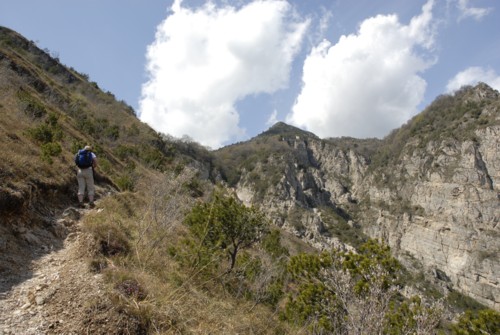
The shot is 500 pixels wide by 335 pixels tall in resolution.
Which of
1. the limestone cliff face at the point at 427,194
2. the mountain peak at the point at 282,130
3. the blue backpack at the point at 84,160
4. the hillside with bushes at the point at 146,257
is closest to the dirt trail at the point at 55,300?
the hillside with bushes at the point at 146,257

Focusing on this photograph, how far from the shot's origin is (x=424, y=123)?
11438cm

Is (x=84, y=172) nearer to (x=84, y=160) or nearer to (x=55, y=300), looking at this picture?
(x=84, y=160)

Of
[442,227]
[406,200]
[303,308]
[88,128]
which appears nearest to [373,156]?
[406,200]

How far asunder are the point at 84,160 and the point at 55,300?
4797 mm

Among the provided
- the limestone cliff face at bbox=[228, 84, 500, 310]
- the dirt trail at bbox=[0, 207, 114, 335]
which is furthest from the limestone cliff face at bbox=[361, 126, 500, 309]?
the dirt trail at bbox=[0, 207, 114, 335]

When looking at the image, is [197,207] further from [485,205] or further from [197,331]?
[485,205]

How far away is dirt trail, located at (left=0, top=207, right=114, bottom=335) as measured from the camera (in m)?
3.40

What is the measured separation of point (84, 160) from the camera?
7977mm

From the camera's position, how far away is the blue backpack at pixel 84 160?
26.1 feet

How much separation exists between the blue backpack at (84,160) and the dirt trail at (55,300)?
346 cm

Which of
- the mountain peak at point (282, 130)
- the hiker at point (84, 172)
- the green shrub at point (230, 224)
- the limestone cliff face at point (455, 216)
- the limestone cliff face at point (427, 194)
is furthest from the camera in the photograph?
the mountain peak at point (282, 130)

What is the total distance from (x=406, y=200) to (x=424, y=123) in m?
30.3

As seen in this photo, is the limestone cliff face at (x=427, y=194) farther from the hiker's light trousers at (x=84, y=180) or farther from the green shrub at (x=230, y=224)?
the hiker's light trousers at (x=84, y=180)

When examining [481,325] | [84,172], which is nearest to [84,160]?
[84,172]
